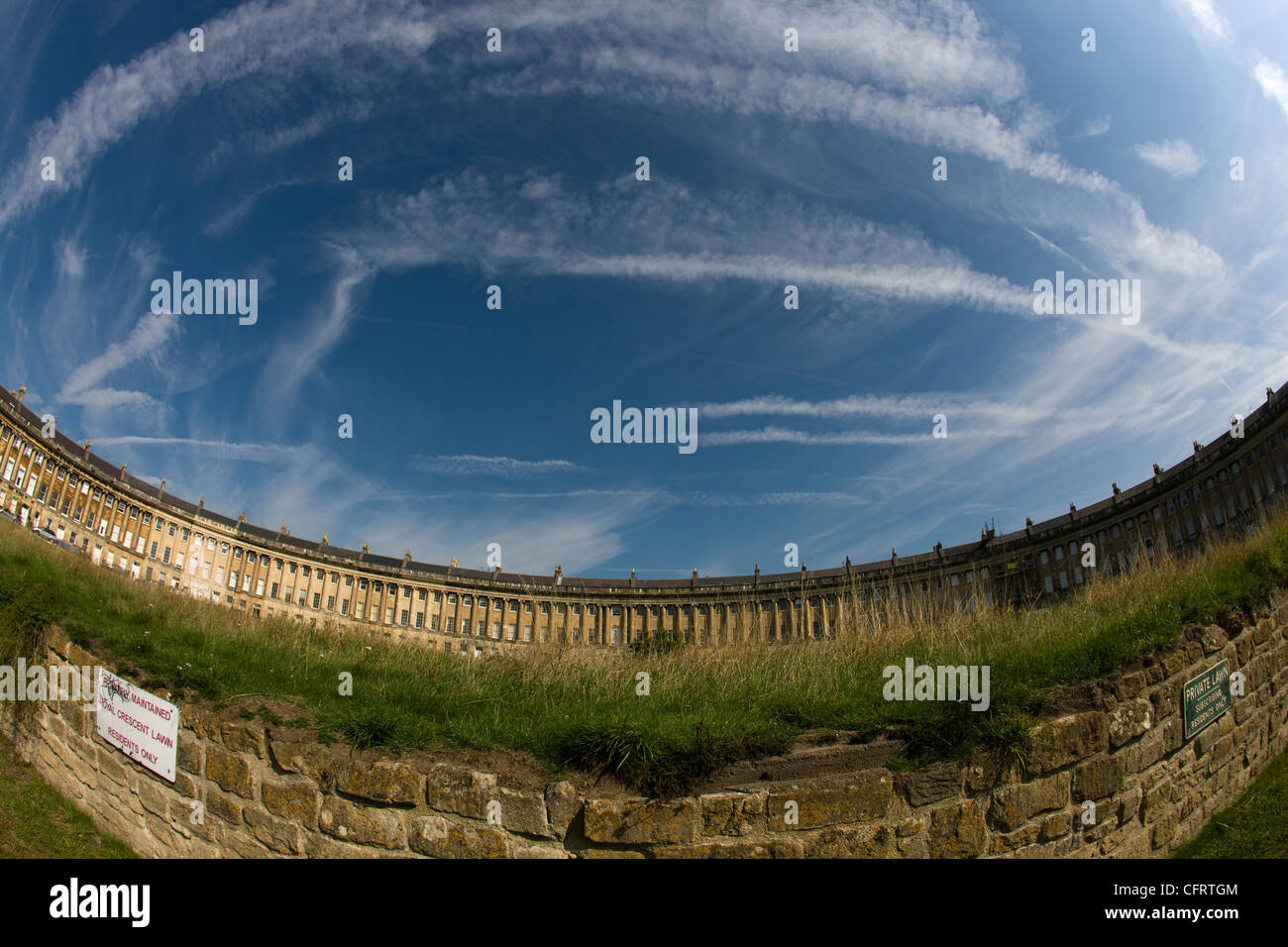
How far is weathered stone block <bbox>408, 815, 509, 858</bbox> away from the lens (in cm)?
500

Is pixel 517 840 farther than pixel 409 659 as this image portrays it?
No

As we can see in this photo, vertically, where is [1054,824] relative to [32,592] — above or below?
below

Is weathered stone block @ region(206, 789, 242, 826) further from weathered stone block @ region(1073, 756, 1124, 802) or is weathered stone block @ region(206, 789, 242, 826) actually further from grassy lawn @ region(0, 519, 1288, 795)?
weathered stone block @ region(1073, 756, 1124, 802)

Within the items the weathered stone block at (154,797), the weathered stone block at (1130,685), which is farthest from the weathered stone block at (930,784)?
the weathered stone block at (154,797)

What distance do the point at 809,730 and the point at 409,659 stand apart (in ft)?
16.9

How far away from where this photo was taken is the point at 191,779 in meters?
6.15

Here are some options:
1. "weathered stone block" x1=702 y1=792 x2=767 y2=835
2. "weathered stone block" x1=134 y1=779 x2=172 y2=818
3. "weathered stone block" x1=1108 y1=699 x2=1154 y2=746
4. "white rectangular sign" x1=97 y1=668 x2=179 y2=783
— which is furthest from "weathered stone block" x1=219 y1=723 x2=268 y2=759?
"weathered stone block" x1=1108 y1=699 x2=1154 y2=746

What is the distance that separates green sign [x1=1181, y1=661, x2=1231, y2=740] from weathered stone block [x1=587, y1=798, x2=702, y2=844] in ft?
16.4

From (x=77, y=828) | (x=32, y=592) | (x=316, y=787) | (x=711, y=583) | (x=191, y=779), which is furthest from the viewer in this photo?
(x=711, y=583)

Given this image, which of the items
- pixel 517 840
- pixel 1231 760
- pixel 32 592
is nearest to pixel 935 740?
pixel 517 840

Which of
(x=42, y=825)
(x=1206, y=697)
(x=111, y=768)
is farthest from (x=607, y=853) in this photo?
(x=42, y=825)

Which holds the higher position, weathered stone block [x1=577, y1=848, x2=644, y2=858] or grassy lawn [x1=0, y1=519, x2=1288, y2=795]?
grassy lawn [x1=0, y1=519, x2=1288, y2=795]

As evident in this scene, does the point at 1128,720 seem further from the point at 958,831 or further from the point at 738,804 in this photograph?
the point at 738,804
